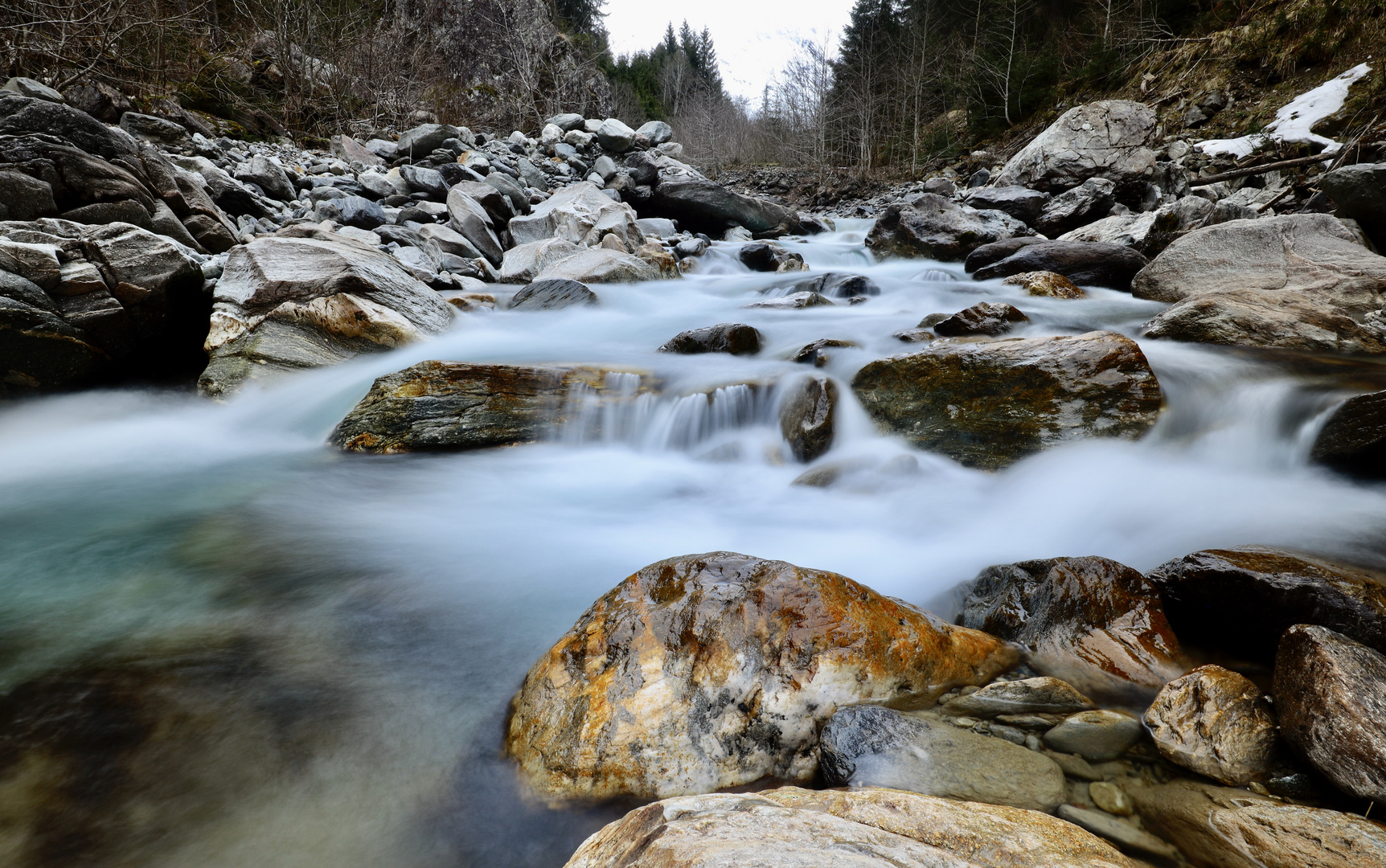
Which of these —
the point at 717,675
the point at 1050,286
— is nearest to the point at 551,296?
the point at 1050,286

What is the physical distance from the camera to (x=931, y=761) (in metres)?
1.62

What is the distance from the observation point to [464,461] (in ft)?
14.8

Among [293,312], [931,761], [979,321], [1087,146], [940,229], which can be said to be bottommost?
[931,761]

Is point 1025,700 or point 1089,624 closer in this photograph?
point 1025,700

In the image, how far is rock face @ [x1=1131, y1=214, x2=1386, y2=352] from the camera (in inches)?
185

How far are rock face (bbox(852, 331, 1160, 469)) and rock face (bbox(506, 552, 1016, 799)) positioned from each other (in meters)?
2.02

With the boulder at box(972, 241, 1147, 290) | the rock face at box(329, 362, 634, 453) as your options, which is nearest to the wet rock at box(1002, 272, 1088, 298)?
the boulder at box(972, 241, 1147, 290)

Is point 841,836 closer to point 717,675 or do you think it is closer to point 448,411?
point 717,675

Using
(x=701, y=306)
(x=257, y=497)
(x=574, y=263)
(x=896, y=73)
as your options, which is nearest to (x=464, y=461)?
(x=257, y=497)

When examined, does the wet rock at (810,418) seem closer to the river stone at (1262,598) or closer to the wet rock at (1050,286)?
the river stone at (1262,598)

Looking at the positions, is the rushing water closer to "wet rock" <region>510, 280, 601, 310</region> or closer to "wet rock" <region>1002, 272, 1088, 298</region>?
"wet rock" <region>1002, 272, 1088, 298</region>

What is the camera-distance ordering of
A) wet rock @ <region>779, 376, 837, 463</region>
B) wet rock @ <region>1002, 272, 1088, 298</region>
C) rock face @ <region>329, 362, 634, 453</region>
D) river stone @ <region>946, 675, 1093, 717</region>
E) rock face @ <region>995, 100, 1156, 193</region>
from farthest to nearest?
rock face @ <region>995, 100, 1156, 193</region> < wet rock @ <region>1002, 272, 1088, 298</region> < rock face @ <region>329, 362, 634, 453</region> < wet rock @ <region>779, 376, 837, 463</region> < river stone @ <region>946, 675, 1093, 717</region>

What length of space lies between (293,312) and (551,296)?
3.01 m

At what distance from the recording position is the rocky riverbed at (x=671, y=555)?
1.59 metres
